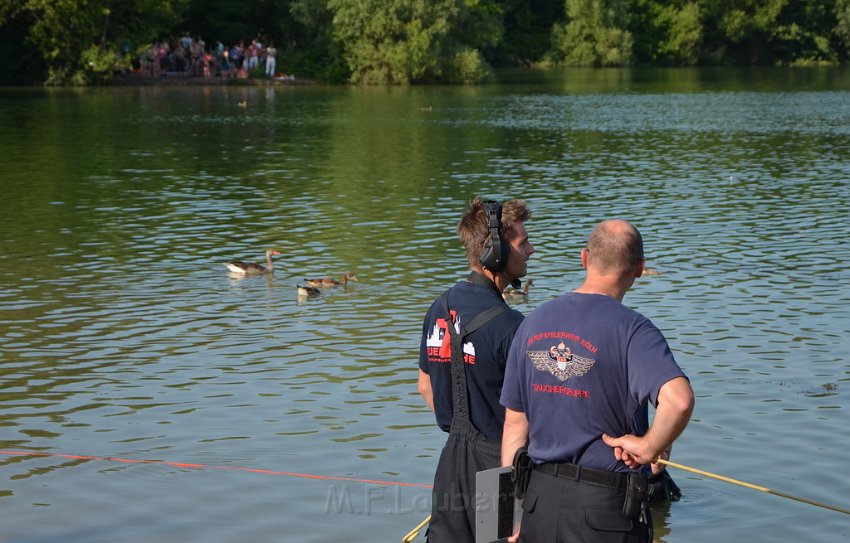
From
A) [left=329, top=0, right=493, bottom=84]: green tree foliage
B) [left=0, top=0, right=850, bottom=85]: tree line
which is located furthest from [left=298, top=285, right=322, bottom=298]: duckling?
[left=329, top=0, right=493, bottom=84]: green tree foliage

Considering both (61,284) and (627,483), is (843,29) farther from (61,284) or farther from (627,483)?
(627,483)

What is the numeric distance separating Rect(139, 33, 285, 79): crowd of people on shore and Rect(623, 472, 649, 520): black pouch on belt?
226 feet

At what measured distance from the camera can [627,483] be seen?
5.20m

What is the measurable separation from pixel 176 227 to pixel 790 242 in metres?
10.1

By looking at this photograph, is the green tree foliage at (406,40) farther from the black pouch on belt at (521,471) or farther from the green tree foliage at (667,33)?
the black pouch on belt at (521,471)

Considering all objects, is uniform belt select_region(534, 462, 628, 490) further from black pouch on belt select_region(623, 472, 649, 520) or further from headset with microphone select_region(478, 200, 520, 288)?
headset with microphone select_region(478, 200, 520, 288)

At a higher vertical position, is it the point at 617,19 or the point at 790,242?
the point at 617,19

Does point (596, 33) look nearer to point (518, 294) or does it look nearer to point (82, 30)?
point (82, 30)

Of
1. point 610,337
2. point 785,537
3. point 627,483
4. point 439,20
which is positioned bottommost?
point 785,537

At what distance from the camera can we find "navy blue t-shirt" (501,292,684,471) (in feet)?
16.4

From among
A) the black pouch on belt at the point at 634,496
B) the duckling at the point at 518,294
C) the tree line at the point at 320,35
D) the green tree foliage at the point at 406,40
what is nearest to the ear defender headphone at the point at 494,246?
the black pouch on belt at the point at 634,496

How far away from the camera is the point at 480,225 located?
5.77m

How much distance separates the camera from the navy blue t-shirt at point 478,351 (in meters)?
5.73

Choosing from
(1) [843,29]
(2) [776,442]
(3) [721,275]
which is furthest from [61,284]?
(1) [843,29]
